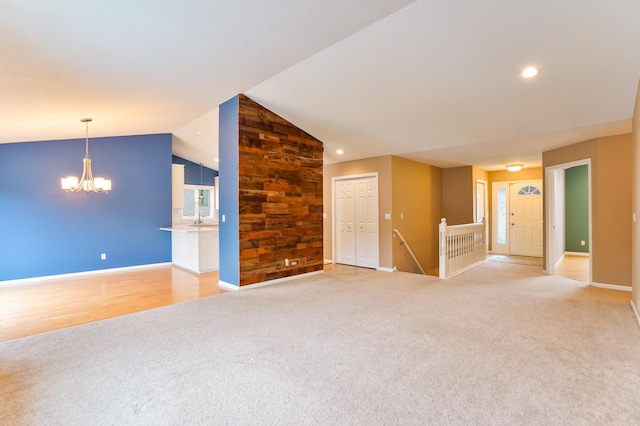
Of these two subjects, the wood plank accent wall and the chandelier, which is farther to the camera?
the chandelier

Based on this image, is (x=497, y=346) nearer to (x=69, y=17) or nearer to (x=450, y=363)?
(x=450, y=363)

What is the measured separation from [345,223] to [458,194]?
3.26 meters

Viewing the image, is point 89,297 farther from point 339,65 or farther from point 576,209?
point 576,209

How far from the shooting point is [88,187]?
5.52 m

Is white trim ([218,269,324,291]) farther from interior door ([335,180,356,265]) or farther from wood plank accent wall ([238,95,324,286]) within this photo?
interior door ([335,180,356,265])

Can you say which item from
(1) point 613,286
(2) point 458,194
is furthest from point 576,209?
(1) point 613,286

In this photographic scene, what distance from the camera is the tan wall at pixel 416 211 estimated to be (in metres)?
6.58

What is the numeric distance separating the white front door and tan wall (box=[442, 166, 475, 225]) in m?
2.81

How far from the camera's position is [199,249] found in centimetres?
616

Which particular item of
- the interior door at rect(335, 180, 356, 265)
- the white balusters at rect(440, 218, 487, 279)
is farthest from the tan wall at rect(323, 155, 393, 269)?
the white balusters at rect(440, 218, 487, 279)

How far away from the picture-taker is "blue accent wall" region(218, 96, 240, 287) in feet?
15.5

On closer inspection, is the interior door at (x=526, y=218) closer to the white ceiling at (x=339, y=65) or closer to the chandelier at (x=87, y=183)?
the white ceiling at (x=339, y=65)

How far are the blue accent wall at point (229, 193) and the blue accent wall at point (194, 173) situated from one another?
461 centimetres

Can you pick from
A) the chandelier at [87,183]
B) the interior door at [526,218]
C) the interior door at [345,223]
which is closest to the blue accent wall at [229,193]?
the chandelier at [87,183]
